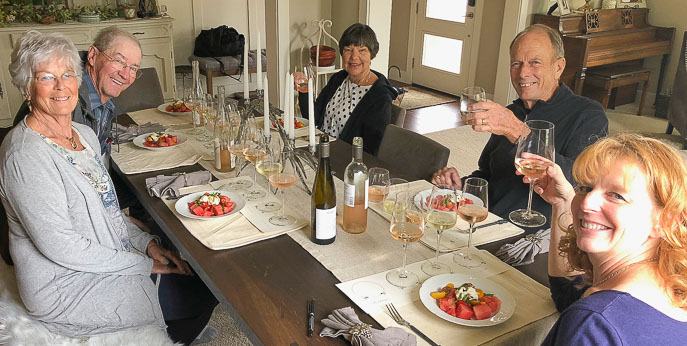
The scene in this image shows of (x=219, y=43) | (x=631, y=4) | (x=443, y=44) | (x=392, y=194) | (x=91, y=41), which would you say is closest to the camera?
(x=392, y=194)

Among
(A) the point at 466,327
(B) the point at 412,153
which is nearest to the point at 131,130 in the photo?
(B) the point at 412,153

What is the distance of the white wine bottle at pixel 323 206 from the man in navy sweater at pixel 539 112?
75 cm

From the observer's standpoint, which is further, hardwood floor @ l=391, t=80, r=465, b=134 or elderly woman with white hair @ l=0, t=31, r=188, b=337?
hardwood floor @ l=391, t=80, r=465, b=134

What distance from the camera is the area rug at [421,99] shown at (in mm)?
6305

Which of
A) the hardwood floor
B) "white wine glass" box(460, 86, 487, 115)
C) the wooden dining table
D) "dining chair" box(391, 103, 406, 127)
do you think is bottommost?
the hardwood floor

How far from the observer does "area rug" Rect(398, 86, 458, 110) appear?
20.7 ft

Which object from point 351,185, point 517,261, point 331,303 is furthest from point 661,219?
point 351,185

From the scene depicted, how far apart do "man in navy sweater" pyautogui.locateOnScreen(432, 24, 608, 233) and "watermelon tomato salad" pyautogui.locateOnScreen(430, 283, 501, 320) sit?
82 centimetres

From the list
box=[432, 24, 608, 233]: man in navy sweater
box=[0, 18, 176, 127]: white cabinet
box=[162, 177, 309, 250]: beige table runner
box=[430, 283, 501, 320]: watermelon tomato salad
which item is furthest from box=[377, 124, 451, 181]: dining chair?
box=[0, 18, 176, 127]: white cabinet

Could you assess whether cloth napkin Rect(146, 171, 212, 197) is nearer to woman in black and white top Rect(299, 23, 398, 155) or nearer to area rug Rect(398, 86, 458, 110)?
woman in black and white top Rect(299, 23, 398, 155)

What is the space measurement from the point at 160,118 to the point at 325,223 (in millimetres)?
1684

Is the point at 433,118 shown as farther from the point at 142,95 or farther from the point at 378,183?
the point at 378,183

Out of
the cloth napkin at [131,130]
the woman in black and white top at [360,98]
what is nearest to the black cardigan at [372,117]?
the woman in black and white top at [360,98]

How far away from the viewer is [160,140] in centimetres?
251
